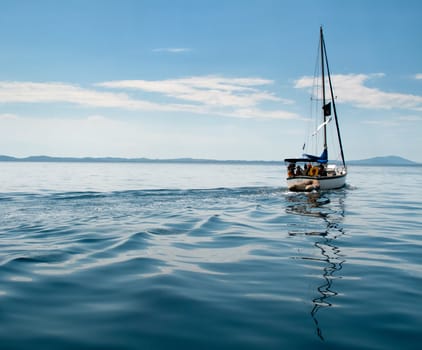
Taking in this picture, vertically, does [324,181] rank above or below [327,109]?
below

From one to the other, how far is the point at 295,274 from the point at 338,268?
1.45m

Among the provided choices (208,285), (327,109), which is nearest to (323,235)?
(208,285)

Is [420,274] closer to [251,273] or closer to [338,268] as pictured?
[338,268]

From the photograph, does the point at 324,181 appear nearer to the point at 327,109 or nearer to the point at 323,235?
the point at 327,109

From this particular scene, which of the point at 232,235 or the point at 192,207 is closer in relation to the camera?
the point at 232,235

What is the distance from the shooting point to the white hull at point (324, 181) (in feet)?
127

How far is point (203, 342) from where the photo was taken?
6.49 metres

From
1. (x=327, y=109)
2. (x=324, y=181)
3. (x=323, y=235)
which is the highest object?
(x=327, y=109)

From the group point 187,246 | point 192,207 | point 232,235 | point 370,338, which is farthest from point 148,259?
point 192,207

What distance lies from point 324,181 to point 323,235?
24.6 meters

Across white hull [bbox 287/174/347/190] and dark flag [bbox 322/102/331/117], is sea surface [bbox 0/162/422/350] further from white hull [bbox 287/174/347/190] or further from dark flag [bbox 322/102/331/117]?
dark flag [bbox 322/102/331/117]

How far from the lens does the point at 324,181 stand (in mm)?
40188

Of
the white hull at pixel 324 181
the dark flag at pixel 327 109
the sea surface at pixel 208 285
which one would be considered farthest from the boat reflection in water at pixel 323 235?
the dark flag at pixel 327 109

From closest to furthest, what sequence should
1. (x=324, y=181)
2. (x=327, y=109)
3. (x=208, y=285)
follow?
1. (x=208, y=285)
2. (x=324, y=181)
3. (x=327, y=109)
